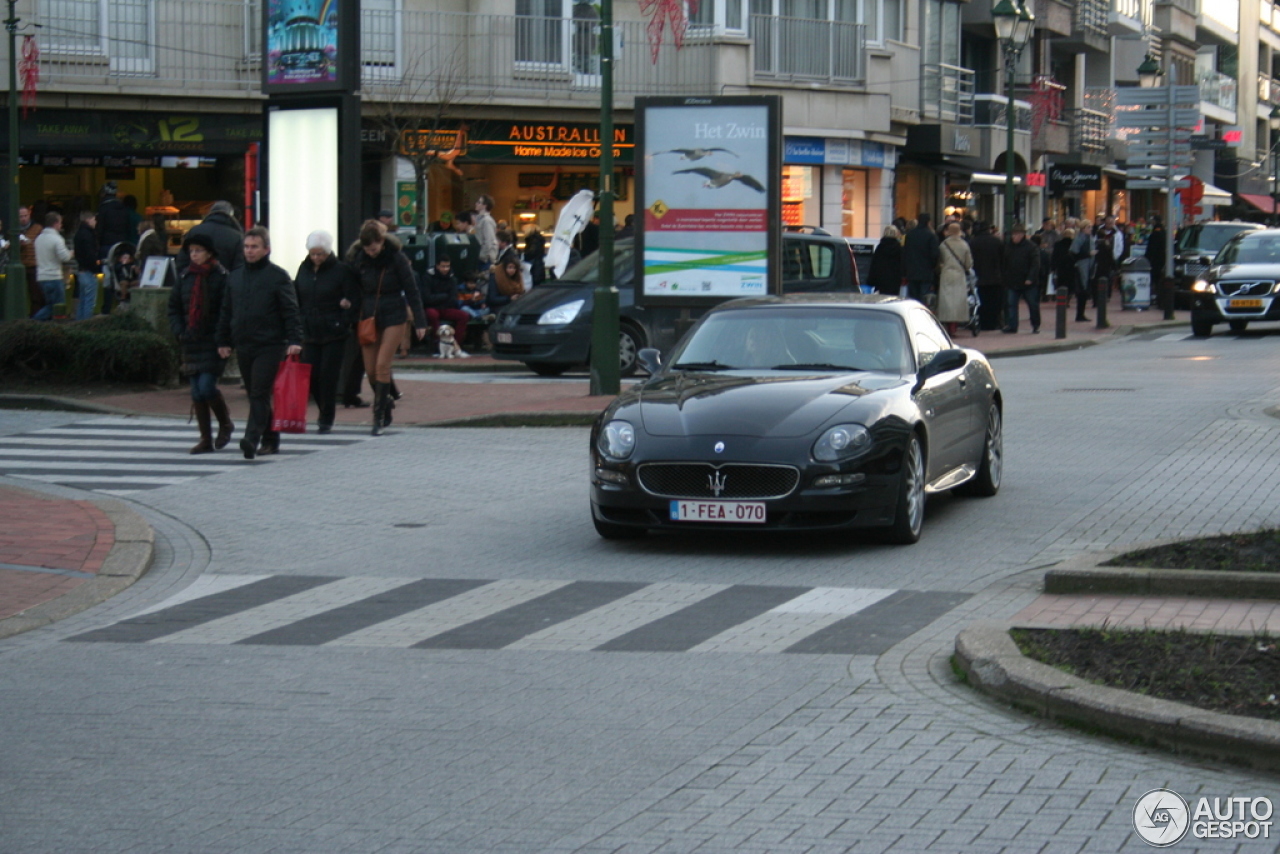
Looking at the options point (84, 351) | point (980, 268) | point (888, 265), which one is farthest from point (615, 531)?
point (980, 268)

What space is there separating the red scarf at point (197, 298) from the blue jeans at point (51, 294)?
12497 mm

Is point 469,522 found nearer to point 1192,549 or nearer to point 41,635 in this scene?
point 41,635

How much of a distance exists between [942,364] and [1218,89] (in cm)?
7660

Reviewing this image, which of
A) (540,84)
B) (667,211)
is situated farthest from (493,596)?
(540,84)

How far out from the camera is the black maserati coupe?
9828mm

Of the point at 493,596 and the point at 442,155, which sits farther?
the point at 442,155

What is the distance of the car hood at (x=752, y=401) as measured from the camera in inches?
392

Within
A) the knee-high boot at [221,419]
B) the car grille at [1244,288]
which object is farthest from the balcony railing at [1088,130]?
the knee-high boot at [221,419]

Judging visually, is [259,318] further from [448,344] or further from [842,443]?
[448,344]

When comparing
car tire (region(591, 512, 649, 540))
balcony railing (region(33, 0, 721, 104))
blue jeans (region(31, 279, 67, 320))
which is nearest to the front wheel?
car tire (region(591, 512, 649, 540))

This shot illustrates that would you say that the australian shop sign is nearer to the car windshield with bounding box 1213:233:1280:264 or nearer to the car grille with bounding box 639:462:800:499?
the car windshield with bounding box 1213:233:1280:264

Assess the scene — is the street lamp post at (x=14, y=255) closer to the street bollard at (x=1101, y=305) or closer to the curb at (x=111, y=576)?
the curb at (x=111, y=576)

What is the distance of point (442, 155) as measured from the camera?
33750mm

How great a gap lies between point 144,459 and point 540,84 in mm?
22584
